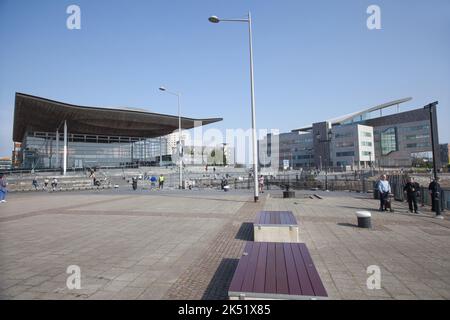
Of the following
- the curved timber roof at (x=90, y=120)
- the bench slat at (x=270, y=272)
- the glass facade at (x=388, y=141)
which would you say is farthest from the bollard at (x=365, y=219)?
the glass facade at (x=388, y=141)

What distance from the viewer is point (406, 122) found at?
92250mm

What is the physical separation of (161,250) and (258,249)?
2876mm

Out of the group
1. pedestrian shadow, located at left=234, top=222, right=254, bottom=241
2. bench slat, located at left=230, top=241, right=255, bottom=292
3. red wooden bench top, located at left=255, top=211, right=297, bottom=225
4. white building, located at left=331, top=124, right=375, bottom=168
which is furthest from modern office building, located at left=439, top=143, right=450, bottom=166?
bench slat, located at left=230, top=241, right=255, bottom=292

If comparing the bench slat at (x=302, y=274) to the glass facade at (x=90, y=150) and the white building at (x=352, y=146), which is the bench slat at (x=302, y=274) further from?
the white building at (x=352, y=146)

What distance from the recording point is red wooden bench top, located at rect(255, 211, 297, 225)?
261 inches

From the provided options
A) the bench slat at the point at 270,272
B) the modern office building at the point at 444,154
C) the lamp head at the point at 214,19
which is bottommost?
the bench slat at the point at 270,272

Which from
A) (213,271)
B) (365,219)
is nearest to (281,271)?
(213,271)

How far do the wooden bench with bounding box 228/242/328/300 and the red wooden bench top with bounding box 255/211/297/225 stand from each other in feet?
6.76

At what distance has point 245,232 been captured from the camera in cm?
791

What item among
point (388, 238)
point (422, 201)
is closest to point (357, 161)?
point (422, 201)

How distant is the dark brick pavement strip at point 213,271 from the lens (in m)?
4.03

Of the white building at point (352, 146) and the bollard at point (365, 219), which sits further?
the white building at point (352, 146)
